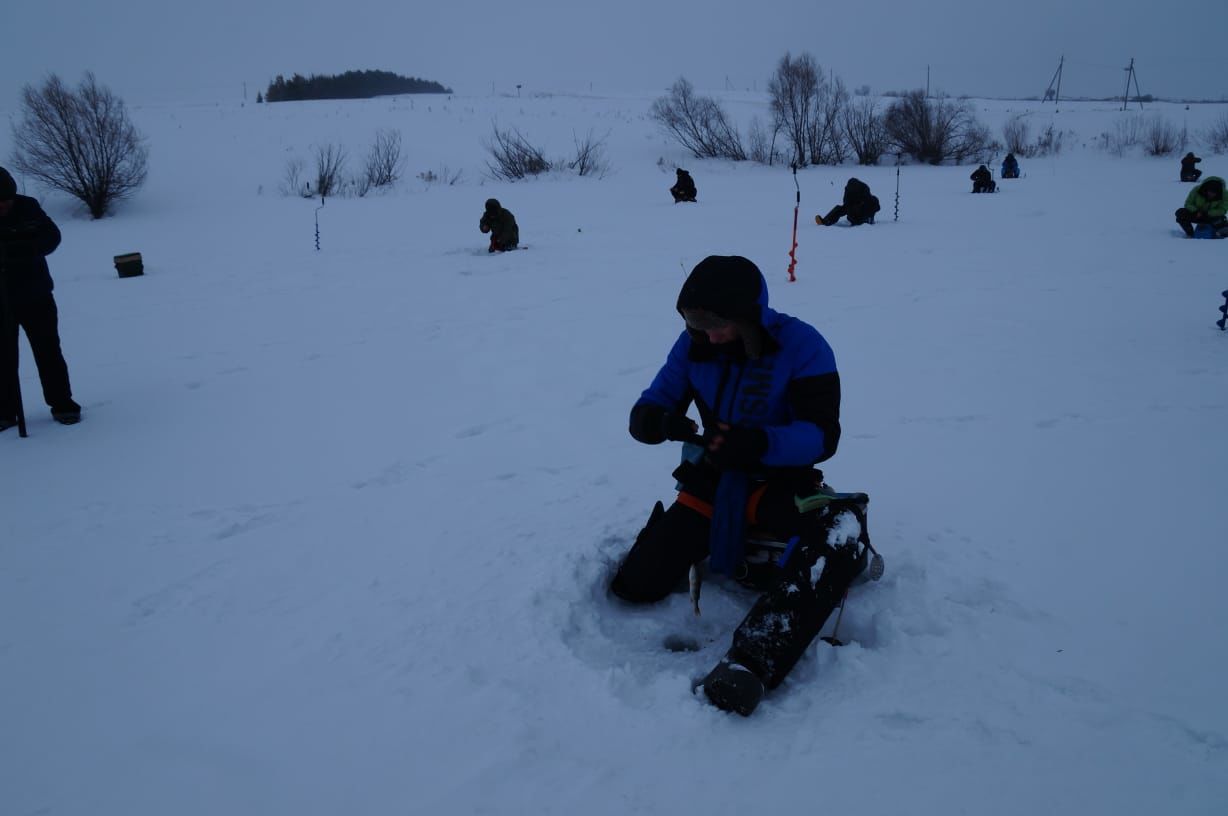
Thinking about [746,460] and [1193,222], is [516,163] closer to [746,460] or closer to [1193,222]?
[1193,222]

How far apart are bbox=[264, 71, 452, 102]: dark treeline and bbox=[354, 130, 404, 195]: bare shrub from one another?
24.0 metres

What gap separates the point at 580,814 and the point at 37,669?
209 cm

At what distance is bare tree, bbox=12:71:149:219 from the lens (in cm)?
1694

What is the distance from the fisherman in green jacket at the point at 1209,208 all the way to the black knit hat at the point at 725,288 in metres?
10.6

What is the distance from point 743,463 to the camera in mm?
2713

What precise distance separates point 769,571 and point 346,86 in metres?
65.1

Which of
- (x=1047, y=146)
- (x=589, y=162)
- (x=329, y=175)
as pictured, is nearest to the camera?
(x=329, y=175)

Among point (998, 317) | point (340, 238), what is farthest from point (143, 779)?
point (340, 238)

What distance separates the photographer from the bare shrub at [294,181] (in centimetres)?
1898

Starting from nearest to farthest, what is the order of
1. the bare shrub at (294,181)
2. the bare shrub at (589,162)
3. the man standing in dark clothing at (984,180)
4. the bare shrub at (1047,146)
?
1. the man standing in dark clothing at (984,180)
2. the bare shrub at (294,181)
3. the bare shrub at (589,162)
4. the bare shrub at (1047,146)

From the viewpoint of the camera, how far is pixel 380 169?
21.3 m

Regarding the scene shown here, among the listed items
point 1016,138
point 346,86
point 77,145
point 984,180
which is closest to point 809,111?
point 1016,138

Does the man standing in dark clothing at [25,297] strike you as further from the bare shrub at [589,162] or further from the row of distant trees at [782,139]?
the bare shrub at [589,162]

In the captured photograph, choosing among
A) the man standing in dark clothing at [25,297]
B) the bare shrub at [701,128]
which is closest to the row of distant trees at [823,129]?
the bare shrub at [701,128]
